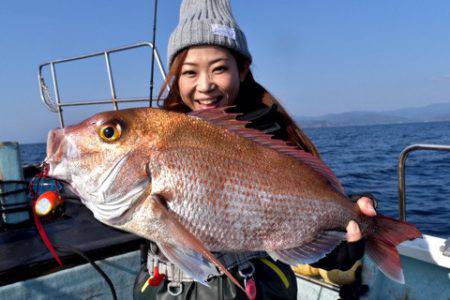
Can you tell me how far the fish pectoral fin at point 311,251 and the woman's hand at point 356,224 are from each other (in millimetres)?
49

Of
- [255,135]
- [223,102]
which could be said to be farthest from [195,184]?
[223,102]

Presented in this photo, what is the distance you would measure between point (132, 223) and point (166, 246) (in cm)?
18

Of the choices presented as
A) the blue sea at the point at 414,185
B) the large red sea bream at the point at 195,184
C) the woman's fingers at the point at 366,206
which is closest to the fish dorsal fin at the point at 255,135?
the large red sea bream at the point at 195,184

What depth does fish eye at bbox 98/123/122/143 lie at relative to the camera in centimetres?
165

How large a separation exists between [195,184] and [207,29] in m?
1.05

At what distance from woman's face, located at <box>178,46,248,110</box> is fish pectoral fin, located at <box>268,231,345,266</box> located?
39.2 inches

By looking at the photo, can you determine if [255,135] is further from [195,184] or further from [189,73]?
[189,73]

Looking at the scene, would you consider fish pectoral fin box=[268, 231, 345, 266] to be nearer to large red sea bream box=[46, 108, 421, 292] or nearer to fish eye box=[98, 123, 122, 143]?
large red sea bream box=[46, 108, 421, 292]

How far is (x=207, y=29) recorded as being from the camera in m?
2.20

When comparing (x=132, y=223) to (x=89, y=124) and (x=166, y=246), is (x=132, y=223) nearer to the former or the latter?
(x=166, y=246)

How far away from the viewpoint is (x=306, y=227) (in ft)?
6.13

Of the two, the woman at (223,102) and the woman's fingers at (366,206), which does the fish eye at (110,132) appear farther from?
the woman's fingers at (366,206)

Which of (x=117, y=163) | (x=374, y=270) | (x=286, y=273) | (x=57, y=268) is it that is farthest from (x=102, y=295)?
(x=374, y=270)

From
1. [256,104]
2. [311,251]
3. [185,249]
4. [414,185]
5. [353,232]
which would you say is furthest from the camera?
[414,185]
